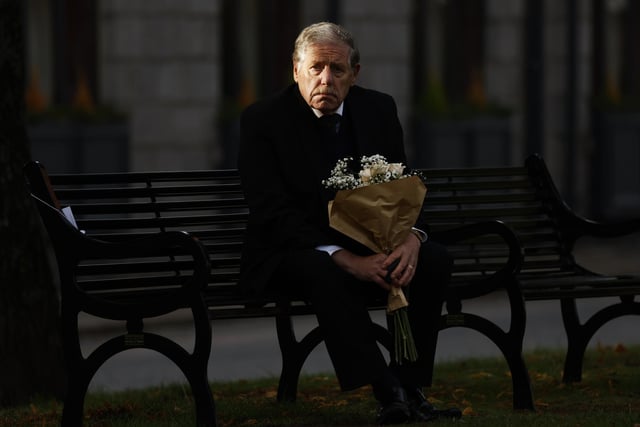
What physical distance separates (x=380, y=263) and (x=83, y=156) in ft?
37.7

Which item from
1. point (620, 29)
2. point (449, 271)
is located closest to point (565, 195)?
point (620, 29)

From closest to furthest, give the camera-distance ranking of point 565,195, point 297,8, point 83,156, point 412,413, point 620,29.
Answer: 1. point 412,413
2. point 83,156
3. point 297,8
4. point 565,195
5. point 620,29

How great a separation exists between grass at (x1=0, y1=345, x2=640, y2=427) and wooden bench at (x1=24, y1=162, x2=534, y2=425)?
0.90 feet

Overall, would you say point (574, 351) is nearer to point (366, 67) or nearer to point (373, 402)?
point (373, 402)

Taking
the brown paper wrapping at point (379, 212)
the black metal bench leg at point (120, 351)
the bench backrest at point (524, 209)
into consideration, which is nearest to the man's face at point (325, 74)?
the brown paper wrapping at point (379, 212)

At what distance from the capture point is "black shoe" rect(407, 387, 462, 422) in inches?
252

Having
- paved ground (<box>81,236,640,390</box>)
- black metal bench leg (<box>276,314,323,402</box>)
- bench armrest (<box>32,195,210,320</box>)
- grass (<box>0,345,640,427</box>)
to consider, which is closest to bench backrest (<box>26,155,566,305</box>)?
bench armrest (<box>32,195,210,320</box>)

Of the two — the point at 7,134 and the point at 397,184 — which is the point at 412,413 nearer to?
the point at 397,184

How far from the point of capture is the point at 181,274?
7.09 meters

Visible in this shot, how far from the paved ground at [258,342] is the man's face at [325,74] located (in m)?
2.74

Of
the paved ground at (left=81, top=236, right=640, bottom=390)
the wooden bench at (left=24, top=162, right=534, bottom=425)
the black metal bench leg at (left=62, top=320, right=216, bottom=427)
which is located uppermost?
the wooden bench at (left=24, top=162, right=534, bottom=425)

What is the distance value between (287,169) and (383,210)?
50cm

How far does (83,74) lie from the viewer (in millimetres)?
18062

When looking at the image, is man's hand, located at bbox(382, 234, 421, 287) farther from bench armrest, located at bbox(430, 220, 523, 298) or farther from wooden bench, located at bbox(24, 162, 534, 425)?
bench armrest, located at bbox(430, 220, 523, 298)
